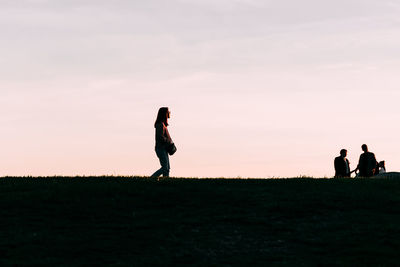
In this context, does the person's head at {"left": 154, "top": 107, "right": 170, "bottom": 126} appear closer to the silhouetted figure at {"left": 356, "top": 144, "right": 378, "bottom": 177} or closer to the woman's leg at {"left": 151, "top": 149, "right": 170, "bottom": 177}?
the woman's leg at {"left": 151, "top": 149, "right": 170, "bottom": 177}

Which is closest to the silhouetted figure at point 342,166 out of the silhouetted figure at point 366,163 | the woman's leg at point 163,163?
the silhouetted figure at point 366,163

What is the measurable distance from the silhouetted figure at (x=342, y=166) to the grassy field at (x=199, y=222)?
417 cm

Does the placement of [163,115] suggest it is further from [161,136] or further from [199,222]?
[199,222]

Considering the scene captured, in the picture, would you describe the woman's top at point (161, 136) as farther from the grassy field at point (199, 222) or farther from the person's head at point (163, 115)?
the grassy field at point (199, 222)

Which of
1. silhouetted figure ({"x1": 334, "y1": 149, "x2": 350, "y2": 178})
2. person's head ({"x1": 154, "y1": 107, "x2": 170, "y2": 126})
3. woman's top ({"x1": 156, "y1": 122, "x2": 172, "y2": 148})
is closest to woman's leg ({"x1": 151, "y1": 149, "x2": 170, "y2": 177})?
woman's top ({"x1": 156, "y1": 122, "x2": 172, "y2": 148})

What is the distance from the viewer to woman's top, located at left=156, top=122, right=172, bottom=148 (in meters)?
27.6

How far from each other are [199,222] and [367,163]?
12.5m

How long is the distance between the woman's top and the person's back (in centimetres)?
886

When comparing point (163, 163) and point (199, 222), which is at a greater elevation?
point (163, 163)

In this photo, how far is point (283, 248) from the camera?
62.8 feet

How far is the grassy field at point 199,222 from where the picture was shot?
726 inches

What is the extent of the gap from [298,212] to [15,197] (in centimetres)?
922

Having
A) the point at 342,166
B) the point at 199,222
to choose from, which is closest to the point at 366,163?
the point at 342,166

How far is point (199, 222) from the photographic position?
21156 millimetres
